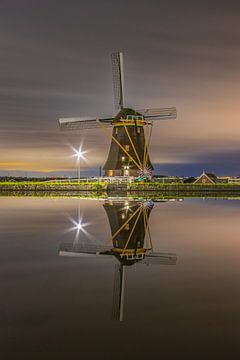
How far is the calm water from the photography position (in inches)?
218

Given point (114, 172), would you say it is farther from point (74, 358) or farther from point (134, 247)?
point (74, 358)

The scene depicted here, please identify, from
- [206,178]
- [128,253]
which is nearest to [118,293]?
[128,253]

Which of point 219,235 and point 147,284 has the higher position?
point 219,235

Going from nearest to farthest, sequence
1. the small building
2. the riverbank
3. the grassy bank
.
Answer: the riverbank → the grassy bank → the small building

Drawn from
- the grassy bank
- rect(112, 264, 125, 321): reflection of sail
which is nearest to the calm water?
rect(112, 264, 125, 321): reflection of sail

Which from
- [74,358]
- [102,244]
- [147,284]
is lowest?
[74,358]

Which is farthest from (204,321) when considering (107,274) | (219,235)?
(219,235)

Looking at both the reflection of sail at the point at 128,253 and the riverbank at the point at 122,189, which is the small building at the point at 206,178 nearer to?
the riverbank at the point at 122,189

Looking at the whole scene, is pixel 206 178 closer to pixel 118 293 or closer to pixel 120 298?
pixel 118 293

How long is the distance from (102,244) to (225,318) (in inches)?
332

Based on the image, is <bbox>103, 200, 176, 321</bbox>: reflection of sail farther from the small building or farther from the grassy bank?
the small building

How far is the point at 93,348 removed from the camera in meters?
5.45

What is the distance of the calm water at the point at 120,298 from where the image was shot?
5539 millimetres

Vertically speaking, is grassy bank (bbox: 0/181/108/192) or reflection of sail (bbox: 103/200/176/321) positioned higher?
grassy bank (bbox: 0/181/108/192)
